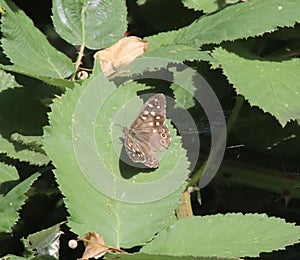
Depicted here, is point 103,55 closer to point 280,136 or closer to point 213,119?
point 213,119

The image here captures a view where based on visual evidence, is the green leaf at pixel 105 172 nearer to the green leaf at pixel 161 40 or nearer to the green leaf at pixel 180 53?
the green leaf at pixel 180 53

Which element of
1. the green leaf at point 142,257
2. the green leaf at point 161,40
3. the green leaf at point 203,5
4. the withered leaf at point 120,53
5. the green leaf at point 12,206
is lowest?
the green leaf at point 12,206

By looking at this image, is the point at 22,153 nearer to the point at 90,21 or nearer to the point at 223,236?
the point at 90,21

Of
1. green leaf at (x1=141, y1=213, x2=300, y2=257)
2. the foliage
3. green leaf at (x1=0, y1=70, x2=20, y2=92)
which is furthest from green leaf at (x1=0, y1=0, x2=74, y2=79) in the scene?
green leaf at (x1=141, y1=213, x2=300, y2=257)

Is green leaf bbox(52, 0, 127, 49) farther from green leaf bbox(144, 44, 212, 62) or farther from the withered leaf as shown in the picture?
green leaf bbox(144, 44, 212, 62)

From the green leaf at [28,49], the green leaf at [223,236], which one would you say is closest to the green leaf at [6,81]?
the green leaf at [28,49]

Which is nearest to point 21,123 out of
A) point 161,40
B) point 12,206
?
point 12,206
